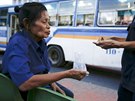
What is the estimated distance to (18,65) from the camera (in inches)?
86.0

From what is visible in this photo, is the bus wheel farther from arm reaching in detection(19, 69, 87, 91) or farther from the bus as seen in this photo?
arm reaching in detection(19, 69, 87, 91)

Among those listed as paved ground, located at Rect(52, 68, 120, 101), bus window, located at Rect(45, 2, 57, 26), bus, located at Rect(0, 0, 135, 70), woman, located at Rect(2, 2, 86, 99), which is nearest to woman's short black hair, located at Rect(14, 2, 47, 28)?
woman, located at Rect(2, 2, 86, 99)

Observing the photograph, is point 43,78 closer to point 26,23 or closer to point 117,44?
point 26,23

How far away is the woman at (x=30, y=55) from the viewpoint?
220 centimetres

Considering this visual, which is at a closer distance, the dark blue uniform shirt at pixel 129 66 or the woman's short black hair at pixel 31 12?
the woman's short black hair at pixel 31 12

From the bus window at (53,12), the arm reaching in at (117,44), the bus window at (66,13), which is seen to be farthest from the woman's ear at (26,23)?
the bus window at (53,12)

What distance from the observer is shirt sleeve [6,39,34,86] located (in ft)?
7.16

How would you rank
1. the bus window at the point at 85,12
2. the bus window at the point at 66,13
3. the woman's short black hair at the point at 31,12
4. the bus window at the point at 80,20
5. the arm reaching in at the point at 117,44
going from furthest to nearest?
1. the bus window at the point at 66,13
2. the bus window at the point at 80,20
3. the bus window at the point at 85,12
4. the arm reaching in at the point at 117,44
5. the woman's short black hair at the point at 31,12

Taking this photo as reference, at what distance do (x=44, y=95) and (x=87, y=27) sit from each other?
24.7 ft

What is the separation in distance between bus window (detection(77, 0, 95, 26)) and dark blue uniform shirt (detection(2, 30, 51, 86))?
23.7ft

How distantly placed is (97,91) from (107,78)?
2.09 meters

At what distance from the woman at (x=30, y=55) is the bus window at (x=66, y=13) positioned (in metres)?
7.81

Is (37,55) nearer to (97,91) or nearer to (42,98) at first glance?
(42,98)

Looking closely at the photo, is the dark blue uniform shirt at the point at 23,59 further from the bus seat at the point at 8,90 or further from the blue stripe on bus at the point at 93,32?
the blue stripe on bus at the point at 93,32
